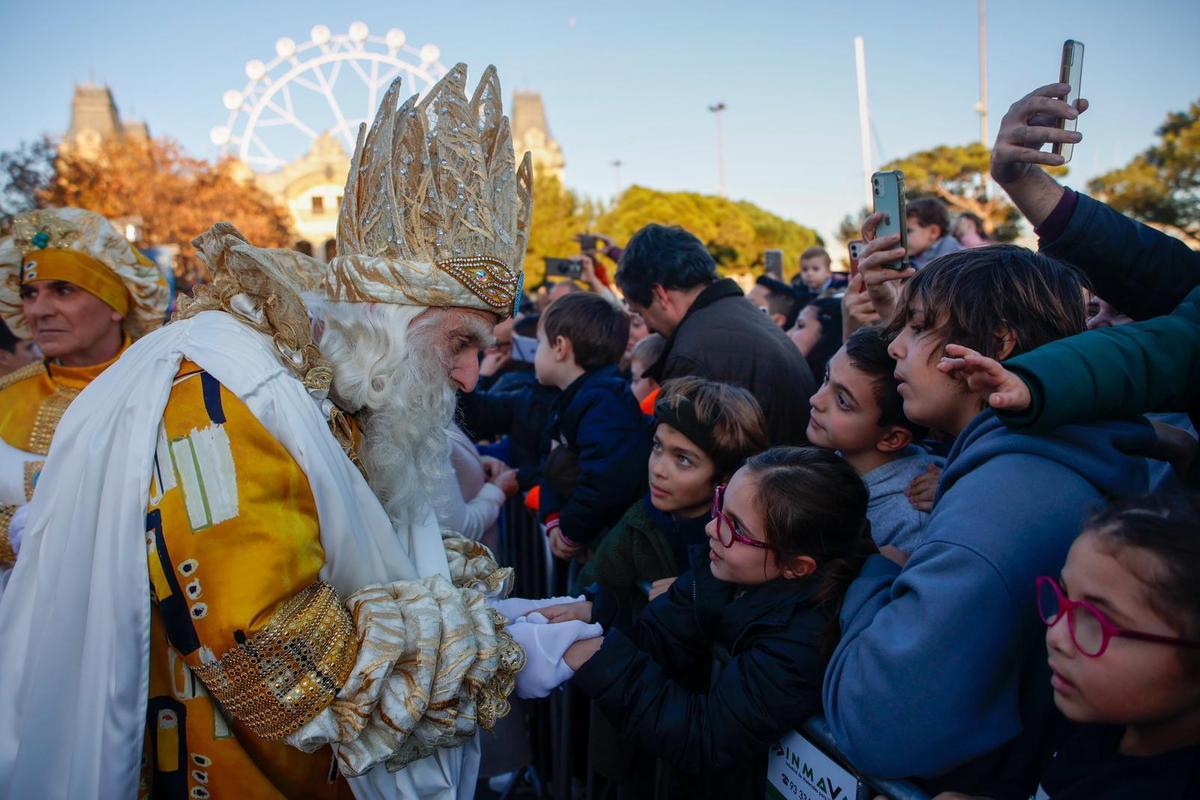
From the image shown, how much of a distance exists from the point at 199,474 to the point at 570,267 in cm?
572

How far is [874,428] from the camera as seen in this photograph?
248 cm

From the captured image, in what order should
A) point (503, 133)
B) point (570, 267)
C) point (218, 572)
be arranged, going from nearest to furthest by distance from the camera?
point (218, 572) → point (503, 133) → point (570, 267)

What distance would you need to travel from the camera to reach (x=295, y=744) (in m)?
1.68

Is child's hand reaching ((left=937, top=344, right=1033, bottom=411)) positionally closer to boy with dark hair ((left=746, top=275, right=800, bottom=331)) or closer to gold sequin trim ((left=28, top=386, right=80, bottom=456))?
gold sequin trim ((left=28, top=386, right=80, bottom=456))

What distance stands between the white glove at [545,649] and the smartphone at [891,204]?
4.80 feet

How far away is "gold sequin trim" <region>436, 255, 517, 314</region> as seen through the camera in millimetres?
2297

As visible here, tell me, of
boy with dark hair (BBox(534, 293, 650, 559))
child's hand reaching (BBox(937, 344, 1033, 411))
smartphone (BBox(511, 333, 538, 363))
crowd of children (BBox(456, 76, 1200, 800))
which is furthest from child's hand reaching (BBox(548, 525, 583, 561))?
smartphone (BBox(511, 333, 538, 363))

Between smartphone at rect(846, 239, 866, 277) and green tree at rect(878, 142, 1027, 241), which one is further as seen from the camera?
green tree at rect(878, 142, 1027, 241)

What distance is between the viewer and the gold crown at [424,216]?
2.27 m

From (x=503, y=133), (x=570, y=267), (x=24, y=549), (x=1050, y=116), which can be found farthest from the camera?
(x=570, y=267)

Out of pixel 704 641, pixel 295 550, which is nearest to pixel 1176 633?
pixel 704 641

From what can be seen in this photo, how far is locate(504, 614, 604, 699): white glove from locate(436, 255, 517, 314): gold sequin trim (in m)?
0.88

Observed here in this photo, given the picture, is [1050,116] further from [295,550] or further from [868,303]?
[295,550]

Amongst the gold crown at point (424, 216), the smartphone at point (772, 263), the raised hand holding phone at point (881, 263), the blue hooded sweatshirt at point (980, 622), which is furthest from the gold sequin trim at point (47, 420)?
the smartphone at point (772, 263)
